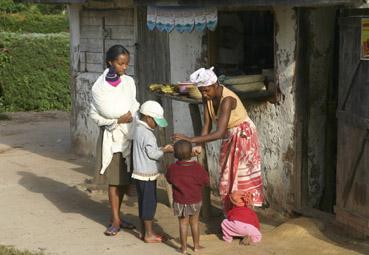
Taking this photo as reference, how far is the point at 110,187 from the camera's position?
22.4ft

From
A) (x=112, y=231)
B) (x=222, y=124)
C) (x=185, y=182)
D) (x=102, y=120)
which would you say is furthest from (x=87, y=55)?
(x=185, y=182)

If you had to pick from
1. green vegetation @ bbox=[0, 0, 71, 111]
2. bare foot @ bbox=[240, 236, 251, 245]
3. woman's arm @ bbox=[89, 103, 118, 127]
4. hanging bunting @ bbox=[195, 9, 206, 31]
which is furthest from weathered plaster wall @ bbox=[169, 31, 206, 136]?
green vegetation @ bbox=[0, 0, 71, 111]

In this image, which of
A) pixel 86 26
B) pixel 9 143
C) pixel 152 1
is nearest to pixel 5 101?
pixel 9 143

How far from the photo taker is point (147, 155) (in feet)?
20.8

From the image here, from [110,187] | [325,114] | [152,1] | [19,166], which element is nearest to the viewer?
[110,187]

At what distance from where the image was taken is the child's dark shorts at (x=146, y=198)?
21.1 feet

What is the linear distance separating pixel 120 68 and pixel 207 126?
0.98 m

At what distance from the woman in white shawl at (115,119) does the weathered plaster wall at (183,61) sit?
73.3 inches

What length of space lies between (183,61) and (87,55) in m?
2.71

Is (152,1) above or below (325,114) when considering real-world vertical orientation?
above

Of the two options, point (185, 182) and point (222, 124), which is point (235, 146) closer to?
point (222, 124)

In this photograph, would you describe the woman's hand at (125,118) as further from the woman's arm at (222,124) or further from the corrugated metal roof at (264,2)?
the corrugated metal roof at (264,2)

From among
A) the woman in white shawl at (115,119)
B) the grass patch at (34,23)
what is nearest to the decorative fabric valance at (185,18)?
the woman in white shawl at (115,119)

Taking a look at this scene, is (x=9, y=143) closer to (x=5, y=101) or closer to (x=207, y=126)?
(x=5, y=101)
